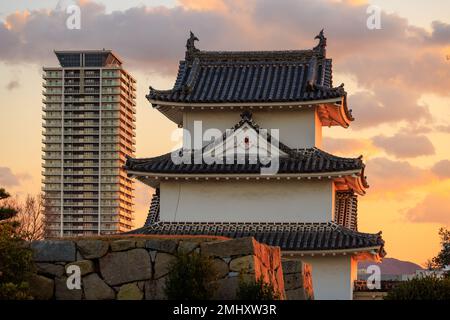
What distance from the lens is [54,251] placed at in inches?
891

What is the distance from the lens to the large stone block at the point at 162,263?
72.7 ft

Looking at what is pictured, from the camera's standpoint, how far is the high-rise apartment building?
142 metres

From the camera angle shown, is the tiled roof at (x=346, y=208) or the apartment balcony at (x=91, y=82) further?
the apartment balcony at (x=91, y=82)

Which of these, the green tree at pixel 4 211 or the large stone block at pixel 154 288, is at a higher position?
the green tree at pixel 4 211

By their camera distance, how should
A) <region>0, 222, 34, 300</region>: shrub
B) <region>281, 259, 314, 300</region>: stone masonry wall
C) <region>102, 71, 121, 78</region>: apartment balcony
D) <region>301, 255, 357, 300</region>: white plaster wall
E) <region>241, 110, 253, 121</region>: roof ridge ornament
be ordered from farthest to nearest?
<region>102, 71, 121, 78</region>: apartment balcony < <region>241, 110, 253, 121</region>: roof ridge ornament < <region>301, 255, 357, 300</region>: white plaster wall < <region>281, 259, 314, 300</region>: stone masonry wall < <region>0, 222, 34, 300</region>: shrub

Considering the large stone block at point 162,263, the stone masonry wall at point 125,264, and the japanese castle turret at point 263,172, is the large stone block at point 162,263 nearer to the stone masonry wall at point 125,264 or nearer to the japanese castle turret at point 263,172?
the stone masonry wall at point 125,264

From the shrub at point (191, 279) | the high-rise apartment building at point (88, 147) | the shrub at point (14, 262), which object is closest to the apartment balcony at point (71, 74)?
the high-rise apartment building at point (88, 147)

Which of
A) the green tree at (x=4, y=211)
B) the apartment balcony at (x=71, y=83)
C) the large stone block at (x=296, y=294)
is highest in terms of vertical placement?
the apartment balcony at (x=71, y=83)

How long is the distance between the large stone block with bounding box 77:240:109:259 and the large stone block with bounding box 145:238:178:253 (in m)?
0.95

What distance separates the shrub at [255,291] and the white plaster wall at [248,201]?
14962mm

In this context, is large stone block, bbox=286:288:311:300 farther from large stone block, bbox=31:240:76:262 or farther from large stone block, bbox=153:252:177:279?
large stone block, bbox=31:240:76:262

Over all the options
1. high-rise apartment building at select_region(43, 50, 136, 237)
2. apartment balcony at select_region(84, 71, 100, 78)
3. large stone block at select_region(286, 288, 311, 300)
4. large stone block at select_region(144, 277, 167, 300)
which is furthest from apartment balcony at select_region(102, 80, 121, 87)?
large stone block at select_region(144, 277, 167, 300)

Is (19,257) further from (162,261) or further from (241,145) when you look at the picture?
(241,145)
